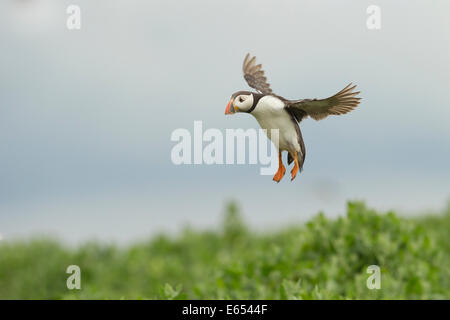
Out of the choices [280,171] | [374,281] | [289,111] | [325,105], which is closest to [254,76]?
[289,111]

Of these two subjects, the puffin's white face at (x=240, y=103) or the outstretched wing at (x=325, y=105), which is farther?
the outstretched wing at (x=325, y=105)

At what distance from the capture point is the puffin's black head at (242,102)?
230 cm

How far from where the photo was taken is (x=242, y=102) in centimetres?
234

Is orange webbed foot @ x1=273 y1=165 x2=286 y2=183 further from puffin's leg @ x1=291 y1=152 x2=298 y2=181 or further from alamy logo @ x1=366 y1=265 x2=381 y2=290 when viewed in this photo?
alamy logo @ x1=366 y1=265 x2=381 y2=290

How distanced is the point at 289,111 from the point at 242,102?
0.31 meters

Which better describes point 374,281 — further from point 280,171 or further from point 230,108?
point 230,108

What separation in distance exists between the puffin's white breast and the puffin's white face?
58 millimetres

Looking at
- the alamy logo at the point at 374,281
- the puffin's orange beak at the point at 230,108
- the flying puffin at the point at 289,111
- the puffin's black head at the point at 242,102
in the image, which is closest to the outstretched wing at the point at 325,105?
Result: the flying puffin at the point at 289,111

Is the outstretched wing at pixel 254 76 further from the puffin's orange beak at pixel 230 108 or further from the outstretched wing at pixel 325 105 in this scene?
the puffin's orange beak at pixel 230 108

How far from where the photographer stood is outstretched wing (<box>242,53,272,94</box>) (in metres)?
2.79

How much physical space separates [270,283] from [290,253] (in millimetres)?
587

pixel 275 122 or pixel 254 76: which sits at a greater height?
pixel 254 76

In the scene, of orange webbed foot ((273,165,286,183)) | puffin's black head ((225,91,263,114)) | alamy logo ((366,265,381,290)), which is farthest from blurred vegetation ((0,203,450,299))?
puffin's black head ((225,91,263,114))
